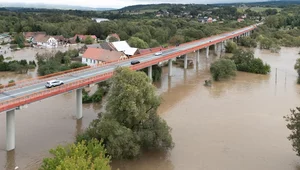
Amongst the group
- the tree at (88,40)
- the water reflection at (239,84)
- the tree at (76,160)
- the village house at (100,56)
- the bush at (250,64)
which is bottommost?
the water reflection at (239,84)

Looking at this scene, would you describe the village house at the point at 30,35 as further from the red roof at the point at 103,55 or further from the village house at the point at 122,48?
the red roof at the point at 103,55

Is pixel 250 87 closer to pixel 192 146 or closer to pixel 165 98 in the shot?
pixel 165 98

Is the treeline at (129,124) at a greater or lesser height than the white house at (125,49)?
lesser

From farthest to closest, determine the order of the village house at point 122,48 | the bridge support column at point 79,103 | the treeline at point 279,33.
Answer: the treeline at point 279,33 → the village house at point 122,48 → the bridge support column at point 79,103

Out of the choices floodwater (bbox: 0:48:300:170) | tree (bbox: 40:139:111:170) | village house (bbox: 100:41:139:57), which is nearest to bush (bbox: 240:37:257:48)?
village house (bbox: 100:41:139:57)

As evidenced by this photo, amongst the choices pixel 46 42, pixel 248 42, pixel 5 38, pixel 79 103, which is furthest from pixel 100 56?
pixel 5 38

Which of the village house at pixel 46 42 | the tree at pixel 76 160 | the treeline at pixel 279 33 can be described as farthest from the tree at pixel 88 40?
the tree at pixel 76 160
